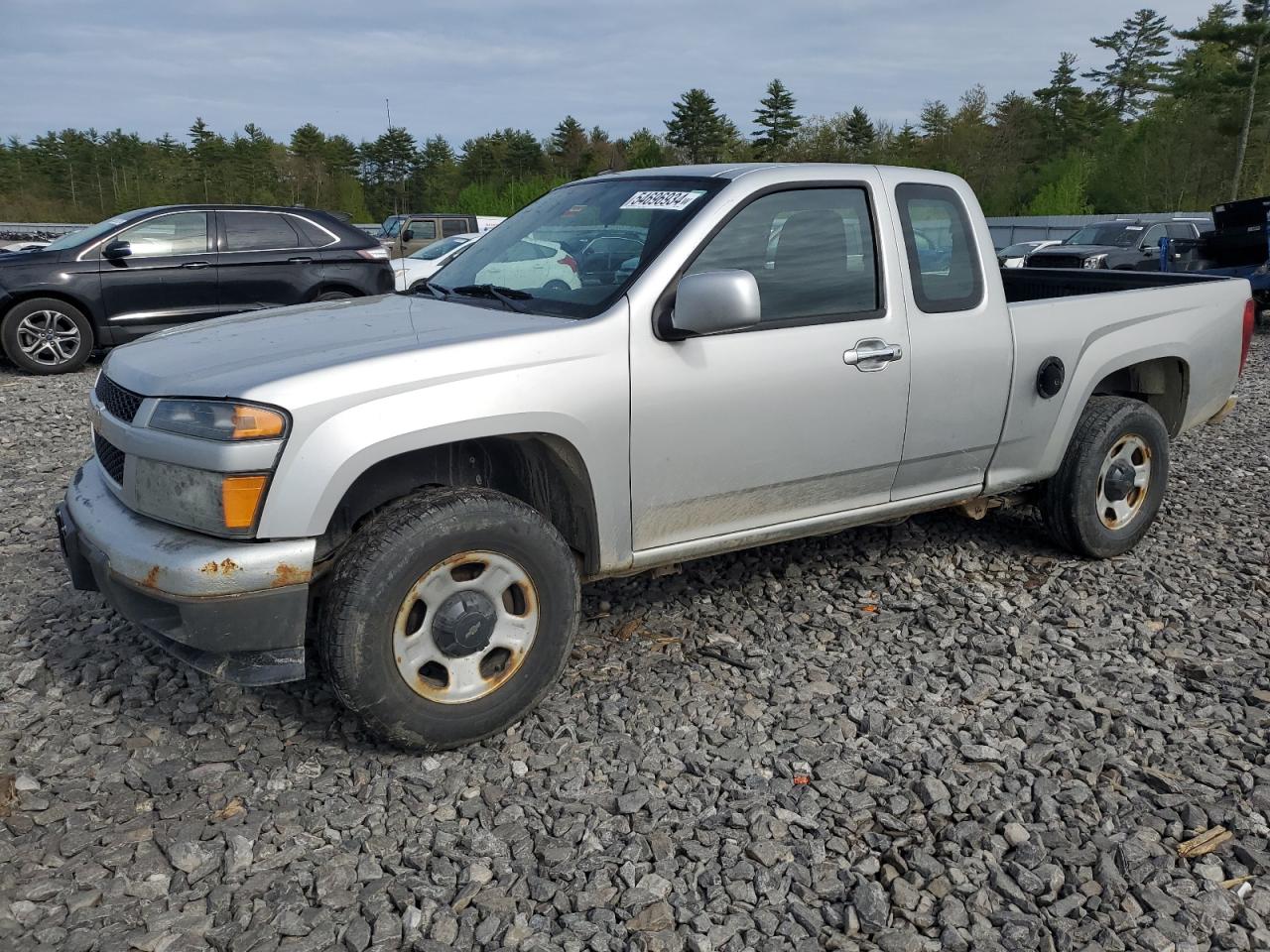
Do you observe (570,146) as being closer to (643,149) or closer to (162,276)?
(643,149)

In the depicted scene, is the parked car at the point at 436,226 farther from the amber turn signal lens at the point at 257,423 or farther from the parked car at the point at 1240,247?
the amber turn signal lens at the point at 257,423

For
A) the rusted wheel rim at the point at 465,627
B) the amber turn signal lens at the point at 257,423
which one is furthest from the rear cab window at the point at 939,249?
the amber turn signal lens at the point at 257,423

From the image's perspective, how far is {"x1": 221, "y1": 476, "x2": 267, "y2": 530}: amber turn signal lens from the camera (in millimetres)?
2766

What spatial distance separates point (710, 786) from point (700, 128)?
6487 cm

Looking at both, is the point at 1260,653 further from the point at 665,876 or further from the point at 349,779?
the point at 349,779

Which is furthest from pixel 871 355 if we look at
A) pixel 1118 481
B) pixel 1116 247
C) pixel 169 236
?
pixel 1116 247

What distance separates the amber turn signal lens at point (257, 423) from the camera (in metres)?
2.76

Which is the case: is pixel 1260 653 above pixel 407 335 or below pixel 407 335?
below

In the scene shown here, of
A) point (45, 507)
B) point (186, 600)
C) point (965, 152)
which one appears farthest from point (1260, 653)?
point (965, 152)

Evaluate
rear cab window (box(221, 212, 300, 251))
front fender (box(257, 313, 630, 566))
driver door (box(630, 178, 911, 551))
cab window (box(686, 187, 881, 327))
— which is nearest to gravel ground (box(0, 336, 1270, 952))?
driver door (box(630, 178, 911, 551))

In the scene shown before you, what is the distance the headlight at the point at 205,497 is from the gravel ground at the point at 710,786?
830 mm

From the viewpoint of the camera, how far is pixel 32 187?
60.2m

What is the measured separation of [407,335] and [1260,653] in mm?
3425

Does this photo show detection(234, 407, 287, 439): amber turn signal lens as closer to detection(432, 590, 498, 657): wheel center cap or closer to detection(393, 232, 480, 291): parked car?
detection(432, 590, 498, 657): wheel center cap
